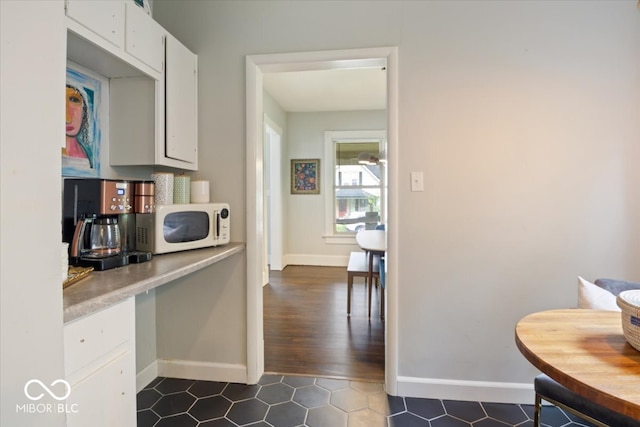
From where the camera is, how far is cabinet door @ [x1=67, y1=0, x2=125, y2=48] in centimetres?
126

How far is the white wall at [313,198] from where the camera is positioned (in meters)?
5.32

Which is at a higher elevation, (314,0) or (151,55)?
(314,0)

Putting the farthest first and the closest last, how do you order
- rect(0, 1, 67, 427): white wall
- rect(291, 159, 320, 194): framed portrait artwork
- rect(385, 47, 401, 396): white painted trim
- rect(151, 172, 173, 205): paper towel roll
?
rect(291, 159, 320, 194): framed portrait artwork, rect(385, 47, 401, 396): white painted trim, rect(151, 172, 173, 205): paper towel roll, rect(0, 1, 67, 427): white wall

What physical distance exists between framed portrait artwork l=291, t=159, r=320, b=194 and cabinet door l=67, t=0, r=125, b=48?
13.1 feet

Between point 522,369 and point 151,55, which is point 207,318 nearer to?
point 151,55

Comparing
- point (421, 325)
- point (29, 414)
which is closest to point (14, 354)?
point (29, 414)

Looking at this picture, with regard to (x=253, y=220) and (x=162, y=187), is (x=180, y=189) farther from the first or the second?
(x=253, y=220)

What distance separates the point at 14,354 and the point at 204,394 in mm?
1636

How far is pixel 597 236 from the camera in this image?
5.91 feet

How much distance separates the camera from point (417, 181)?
1.90m

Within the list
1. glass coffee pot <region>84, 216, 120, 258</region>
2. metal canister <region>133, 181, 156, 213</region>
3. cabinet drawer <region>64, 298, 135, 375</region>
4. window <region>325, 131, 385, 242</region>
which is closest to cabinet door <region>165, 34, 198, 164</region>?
metal canister <region>133, 181, 156, 213</region>

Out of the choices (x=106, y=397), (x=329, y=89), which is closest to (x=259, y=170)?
(x=106, y=397)

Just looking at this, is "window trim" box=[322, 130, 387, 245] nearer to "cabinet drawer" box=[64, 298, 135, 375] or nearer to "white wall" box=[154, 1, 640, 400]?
"white wall" box=[154, 1, 640, 400]

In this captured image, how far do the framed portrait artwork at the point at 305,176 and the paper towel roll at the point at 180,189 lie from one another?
355 centimetres
